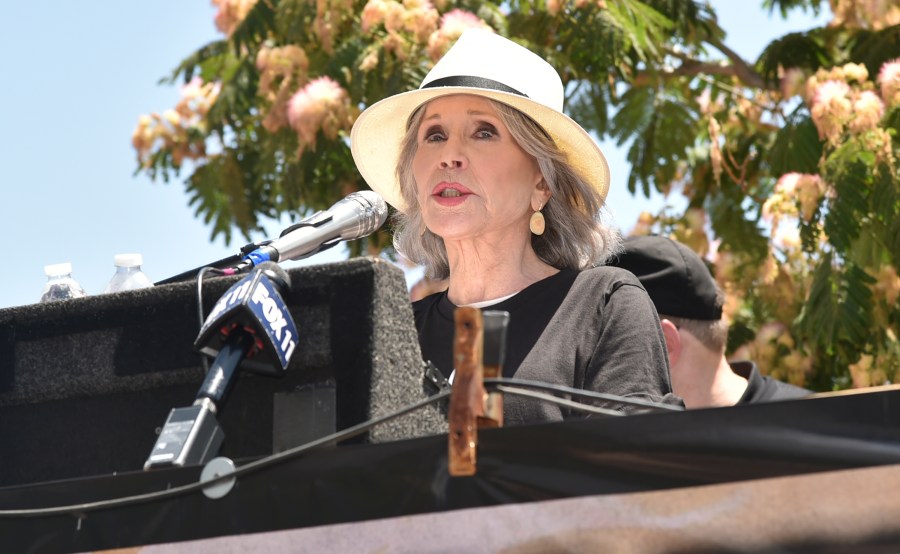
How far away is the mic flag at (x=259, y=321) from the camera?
195 centimetres

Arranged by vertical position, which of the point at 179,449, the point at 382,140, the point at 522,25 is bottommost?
the point at 179,449

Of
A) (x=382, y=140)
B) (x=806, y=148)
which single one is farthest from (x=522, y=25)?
(x=382, y=140)

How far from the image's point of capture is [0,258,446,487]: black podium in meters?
2.07

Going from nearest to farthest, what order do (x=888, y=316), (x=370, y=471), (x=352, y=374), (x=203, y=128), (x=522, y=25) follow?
(x=370, y=471)
(x=352, y=374)
(x=888, y=316)
(x=522, y=25)
(x=203, y=128)

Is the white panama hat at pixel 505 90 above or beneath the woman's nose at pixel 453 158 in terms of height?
above

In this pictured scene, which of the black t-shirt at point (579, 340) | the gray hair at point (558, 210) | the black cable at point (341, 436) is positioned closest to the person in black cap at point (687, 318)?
the gray hair at point (558, 210)

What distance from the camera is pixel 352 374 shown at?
206cm

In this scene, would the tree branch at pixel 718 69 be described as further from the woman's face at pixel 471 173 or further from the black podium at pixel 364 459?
the black podium at pixel 364 459

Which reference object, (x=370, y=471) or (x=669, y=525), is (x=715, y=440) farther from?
(x=370, y=471)

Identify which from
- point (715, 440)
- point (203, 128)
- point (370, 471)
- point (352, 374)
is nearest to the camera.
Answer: point (715, 440)

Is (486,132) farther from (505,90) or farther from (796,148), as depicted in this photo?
(796,148)

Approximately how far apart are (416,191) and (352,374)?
64.3 inches

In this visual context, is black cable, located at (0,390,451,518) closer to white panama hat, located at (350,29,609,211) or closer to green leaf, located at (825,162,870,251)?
white panama hat, located at (350,29,609,211)

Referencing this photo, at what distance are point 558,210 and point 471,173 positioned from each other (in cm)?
30
